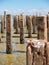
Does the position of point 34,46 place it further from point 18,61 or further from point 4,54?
point 4,54

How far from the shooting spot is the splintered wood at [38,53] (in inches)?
238

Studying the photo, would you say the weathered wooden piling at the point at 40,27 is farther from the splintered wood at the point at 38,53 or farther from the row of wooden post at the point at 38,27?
the splintered wood at the point at 38,53

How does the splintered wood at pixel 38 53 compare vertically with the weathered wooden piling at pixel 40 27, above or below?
below

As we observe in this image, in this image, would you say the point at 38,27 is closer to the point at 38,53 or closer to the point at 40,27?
the point at 40,27

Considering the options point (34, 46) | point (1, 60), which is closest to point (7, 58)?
point (1, 60)

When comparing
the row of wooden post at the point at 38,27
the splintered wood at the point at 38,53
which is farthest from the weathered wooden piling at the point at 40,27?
the splintered wood at the point at 38,53

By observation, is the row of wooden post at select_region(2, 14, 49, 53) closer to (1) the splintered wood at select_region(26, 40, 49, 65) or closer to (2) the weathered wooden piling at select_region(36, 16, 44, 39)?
(2) the weathered wooden piling at select_region(36, 16, 44, 39)

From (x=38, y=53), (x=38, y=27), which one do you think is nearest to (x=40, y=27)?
(x=38, y=27)

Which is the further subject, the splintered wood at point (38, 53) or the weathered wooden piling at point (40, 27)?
the weathered wooden piling at point (40, 27)

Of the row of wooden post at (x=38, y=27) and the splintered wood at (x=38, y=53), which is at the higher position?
the row of wooden post at (x=38, y=27)

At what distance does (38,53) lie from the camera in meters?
6.10

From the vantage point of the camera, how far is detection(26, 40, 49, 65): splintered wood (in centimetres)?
605

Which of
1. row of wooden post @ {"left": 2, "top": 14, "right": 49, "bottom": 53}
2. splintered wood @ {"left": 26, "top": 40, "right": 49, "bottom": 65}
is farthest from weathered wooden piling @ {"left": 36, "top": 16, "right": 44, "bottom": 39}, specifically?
splintered wood @ {"left": 26, "top": 40, "right": 49, "bottom": 65}

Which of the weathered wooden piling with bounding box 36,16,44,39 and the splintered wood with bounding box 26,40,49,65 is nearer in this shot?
the splintered wood with bounding box 26,40,49,65
